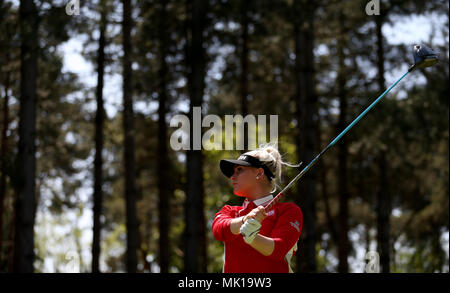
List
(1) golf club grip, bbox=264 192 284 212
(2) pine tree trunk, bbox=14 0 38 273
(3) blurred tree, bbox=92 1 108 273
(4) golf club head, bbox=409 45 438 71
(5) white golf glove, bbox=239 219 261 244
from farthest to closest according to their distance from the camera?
(3) blurred tree, bbox=92 1 108 273, (2) pine tree trunk, bbox=14 0 38 273, (4) golf club head, bbox=409 45 438 71, (1) golf club grip, bbox=264 192 284 212, (5) white golf glove, bbox=239 219 261 244

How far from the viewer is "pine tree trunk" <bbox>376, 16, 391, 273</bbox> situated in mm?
15297

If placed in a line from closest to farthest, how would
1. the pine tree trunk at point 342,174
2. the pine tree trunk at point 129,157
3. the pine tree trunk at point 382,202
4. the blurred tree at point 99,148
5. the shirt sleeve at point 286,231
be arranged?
1. the shirt sleeve at point 286,231
2. the pine tree trunk at point 129,157
3. the blurred tree at point 99,148
4. the pine tree trunk at point 382,202
5. the pine tree trunk at point 342,174

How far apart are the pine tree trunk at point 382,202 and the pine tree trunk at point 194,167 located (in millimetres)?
4984

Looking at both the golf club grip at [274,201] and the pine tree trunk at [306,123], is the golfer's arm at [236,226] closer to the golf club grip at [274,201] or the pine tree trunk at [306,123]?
the golf club grip at [274,201]

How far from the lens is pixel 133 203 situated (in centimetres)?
1359

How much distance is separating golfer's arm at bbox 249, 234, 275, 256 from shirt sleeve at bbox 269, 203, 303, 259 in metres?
0.04

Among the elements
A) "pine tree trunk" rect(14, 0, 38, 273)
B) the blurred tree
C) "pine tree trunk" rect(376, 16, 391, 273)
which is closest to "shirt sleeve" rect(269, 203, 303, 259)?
"pine tree trunk" rect(14, 0, 38, 273)

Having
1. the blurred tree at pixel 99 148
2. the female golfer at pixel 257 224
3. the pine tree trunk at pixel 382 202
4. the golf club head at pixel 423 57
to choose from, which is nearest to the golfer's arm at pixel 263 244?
the female golfer at pixel 257 224

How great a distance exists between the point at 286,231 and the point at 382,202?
12.2 m

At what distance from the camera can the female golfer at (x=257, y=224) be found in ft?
12.7

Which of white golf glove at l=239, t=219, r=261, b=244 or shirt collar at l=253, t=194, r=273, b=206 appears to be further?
shirt collar at l=253, t=194, r=273, b=206

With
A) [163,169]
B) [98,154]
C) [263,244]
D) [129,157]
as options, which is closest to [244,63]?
[163,169]

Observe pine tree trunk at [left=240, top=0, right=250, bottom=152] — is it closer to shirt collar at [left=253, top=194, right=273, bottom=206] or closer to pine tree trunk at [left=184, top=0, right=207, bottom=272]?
pine tree trunk at [left=184, top=0, right=207, bottom=272]

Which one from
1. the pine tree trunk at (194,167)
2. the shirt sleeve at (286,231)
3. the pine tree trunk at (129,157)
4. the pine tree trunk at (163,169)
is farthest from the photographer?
the pine tree trunk at (163,169)
